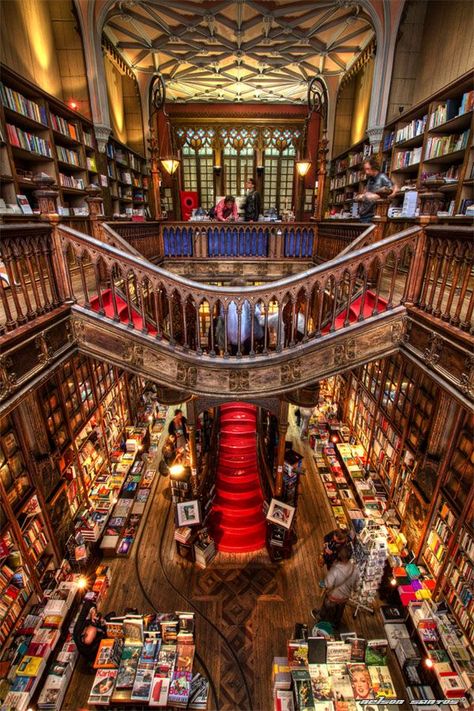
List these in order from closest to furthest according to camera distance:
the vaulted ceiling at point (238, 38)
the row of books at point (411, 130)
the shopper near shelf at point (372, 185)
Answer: the shopper near shelf at point (372, 185)
the row of books at point (411, 130)
the vaulted ceiling at point (238, 38)

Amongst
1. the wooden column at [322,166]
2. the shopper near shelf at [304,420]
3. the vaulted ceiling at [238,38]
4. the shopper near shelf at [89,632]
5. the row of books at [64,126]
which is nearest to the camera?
the shopper near shelf at [89,632]

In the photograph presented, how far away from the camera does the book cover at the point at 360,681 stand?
3268mm

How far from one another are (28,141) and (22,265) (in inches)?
156

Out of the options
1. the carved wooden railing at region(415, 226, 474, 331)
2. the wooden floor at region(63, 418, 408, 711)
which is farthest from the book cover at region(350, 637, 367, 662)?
the carved wooden railing at region(415, 226, 474, 331)

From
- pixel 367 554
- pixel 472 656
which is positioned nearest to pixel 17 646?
pixel 367 554

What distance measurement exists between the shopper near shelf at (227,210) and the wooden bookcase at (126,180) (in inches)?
107

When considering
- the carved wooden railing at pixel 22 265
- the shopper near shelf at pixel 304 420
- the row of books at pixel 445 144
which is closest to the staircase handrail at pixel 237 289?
the carved wooden railing at pixel 22 265

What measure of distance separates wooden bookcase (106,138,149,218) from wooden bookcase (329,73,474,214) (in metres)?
6.69

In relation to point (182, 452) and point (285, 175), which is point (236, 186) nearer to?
point (285, 175)

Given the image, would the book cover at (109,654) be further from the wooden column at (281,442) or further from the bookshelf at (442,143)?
the bookshelf at (442,143)

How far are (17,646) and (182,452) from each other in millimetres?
3155

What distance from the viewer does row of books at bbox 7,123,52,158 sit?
16.0ft

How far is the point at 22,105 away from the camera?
5141 millimetres

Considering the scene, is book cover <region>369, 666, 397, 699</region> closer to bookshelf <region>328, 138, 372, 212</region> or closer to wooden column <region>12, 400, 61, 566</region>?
wooden column <region>12, 400, 61, 566</region>
